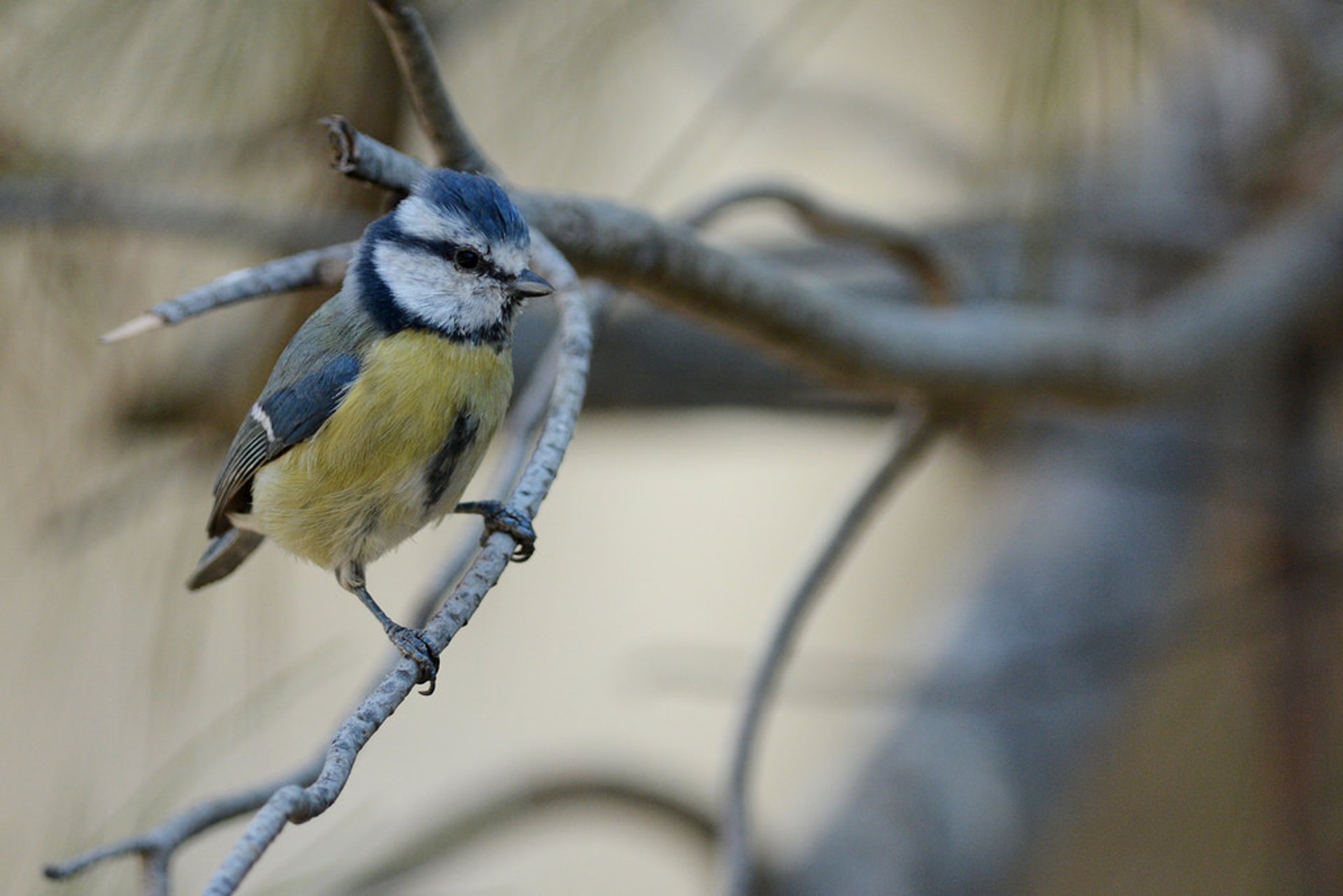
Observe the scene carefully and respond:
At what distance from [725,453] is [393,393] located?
1.49m

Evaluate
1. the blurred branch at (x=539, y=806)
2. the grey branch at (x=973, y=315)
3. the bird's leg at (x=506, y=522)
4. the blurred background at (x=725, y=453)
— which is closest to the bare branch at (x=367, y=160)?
the grey branch at (x=973, y=315)

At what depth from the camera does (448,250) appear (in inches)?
19.1

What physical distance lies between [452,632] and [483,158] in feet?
0.86

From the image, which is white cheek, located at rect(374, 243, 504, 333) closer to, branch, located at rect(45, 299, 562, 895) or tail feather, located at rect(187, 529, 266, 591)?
branch, located at rect(45, 299, 562, 895)

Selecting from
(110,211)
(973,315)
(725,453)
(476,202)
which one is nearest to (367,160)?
(476,202)

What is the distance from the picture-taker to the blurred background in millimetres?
667

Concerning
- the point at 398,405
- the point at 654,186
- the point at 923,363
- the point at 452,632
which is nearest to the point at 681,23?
the point at 654,186

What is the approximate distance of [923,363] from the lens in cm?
79

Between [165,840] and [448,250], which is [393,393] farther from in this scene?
[165,840]

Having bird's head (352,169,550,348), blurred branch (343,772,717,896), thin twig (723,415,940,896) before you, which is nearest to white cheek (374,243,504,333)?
bird's head (352,169,550,348)

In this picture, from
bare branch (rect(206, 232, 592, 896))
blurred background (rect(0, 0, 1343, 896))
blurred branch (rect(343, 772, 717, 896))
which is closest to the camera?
bare branch (rect(206, 232, 592, 896))

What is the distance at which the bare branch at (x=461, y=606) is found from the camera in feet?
0.89

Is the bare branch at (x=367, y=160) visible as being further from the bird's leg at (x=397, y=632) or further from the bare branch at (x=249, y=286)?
the bird's leg at (x=397, y=632)

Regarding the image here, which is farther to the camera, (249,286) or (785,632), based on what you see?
(785,632)
